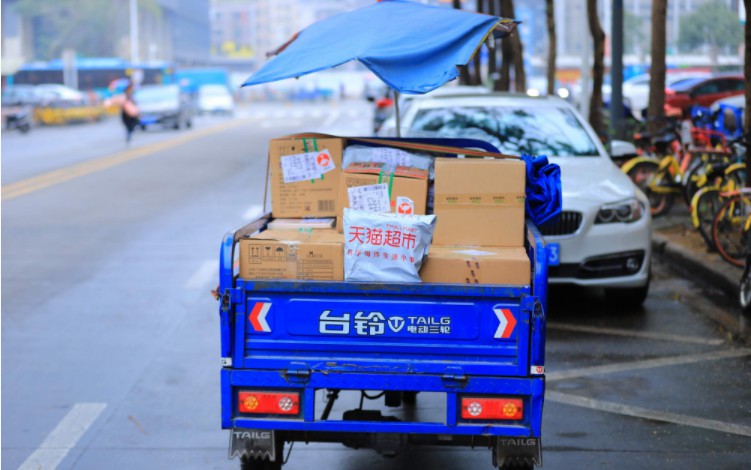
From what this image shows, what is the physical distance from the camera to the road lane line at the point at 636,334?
8.73m

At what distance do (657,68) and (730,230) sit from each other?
6879 mm

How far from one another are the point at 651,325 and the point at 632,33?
127 ft

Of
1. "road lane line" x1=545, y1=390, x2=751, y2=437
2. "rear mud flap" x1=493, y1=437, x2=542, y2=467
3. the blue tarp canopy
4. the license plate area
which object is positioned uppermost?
the blue tarp canopy

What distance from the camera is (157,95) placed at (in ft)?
153

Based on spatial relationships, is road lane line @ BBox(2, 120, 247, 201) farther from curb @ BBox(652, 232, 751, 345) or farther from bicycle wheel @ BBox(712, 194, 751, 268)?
bicycle wheel @ BBox(712, 194, 751, 268)

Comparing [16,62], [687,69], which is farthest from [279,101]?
[687,69]

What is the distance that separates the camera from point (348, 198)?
5.63 m

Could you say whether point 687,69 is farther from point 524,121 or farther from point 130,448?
point 130,448

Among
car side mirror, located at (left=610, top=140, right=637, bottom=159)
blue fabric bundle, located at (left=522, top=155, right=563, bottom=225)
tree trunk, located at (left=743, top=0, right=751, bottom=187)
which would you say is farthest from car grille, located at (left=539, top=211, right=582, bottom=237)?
blue fabric bundle, located at (left=522, top=155, right=563, bottom=225)

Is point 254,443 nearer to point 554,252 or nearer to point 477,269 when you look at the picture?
point 477,269

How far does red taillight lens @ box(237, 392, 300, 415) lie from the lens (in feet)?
16.0

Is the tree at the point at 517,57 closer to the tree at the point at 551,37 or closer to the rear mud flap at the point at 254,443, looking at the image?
the tree at the point at 551,37

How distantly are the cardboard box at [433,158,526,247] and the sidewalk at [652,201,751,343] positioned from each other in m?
3.93

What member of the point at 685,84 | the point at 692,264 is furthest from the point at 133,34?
the point at 692,264
